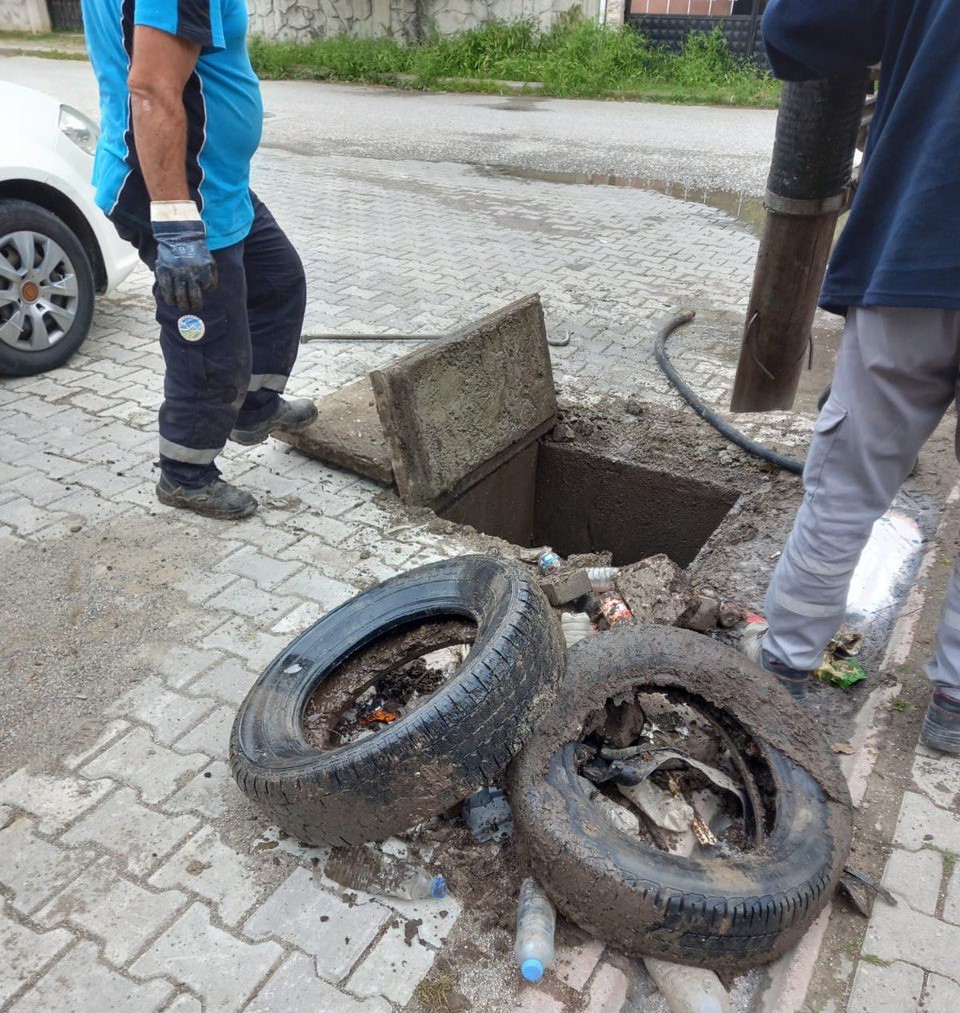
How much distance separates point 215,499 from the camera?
3.75 m

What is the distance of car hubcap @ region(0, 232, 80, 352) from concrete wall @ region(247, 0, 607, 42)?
48.2ft

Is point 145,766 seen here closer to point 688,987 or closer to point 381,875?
point 381,875

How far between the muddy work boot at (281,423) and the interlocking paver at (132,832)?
205 centimetres

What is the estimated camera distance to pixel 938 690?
2557 mm

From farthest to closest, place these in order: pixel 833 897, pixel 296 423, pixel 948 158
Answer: pixel 296 423 → pixel 833 897 → pixel 948 158

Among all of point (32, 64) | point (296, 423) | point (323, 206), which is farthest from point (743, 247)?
point (32, 64)

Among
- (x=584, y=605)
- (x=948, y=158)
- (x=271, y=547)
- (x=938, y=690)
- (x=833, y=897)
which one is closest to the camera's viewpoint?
(x=948, y=158)

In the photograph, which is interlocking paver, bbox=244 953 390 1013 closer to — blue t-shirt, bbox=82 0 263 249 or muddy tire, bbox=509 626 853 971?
muddy tire, bbox=509 626 853 971

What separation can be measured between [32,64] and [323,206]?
42.6 feet

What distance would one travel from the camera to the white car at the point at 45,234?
4688 mm

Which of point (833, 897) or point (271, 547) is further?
point (271, 547)

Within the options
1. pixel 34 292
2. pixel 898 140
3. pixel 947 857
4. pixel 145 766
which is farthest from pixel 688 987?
pixel 34 292

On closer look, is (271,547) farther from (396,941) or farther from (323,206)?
(323,206)

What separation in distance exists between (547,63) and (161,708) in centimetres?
1591
